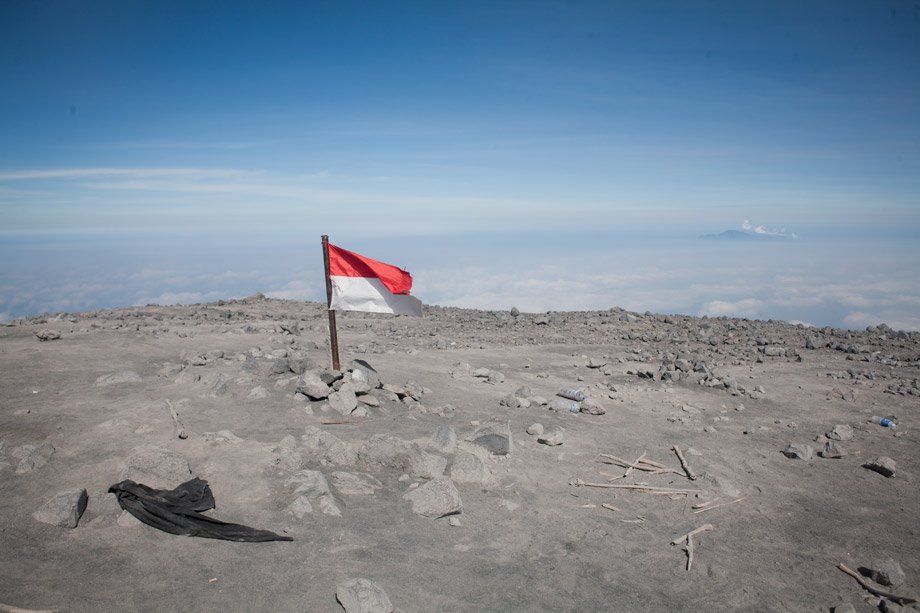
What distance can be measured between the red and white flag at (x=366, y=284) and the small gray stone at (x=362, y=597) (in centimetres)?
528

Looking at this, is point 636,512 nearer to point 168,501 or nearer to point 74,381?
point 168,501

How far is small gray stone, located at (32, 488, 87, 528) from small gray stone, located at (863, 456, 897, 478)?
39.9 feet

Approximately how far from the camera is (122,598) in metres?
4.73

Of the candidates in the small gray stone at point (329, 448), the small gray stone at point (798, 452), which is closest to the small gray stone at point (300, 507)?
the small gray stone at point (329, 448)

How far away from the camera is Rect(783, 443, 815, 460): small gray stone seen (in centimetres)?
930

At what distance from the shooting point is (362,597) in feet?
16.1

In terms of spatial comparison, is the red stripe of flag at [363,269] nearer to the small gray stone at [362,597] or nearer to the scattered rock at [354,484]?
the scattered rock at [354,484]

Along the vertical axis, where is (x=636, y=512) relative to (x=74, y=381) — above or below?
below

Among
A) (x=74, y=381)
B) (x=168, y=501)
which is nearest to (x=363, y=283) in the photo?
(x=168, y=501)

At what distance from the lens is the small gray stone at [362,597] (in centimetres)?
485

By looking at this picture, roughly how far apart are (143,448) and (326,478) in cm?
256

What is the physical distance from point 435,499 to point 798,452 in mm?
7131

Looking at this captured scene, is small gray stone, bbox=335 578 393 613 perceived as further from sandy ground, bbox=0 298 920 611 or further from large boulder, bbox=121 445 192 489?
large boulder, bbox=121 445 192 489

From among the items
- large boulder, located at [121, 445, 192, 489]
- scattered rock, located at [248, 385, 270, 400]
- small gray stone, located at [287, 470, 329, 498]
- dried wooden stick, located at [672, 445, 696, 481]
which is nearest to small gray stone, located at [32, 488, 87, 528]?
large boulder, located at [121, 445, 192, 489]
